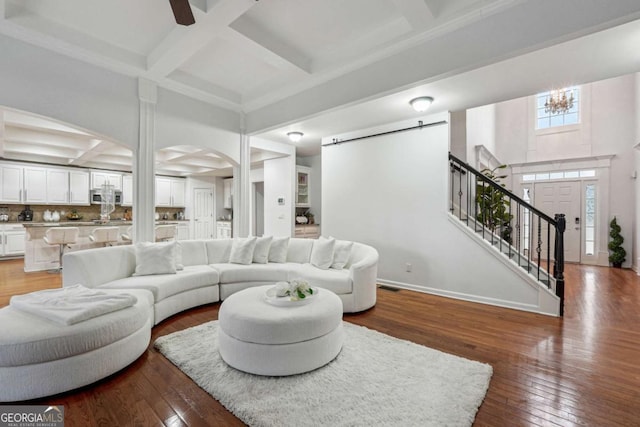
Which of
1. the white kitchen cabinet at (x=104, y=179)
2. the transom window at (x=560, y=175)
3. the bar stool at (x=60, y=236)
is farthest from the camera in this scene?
the white kitchen cabinet at (x=104, y=179)

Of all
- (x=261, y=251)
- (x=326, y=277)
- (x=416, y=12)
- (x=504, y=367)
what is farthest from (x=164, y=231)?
(x=504, y=367)

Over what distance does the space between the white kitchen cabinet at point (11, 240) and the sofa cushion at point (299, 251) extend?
7.49 m

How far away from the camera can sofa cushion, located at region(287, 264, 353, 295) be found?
3.46m

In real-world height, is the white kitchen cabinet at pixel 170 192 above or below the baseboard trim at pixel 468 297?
above

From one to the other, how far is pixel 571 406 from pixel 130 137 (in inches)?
206

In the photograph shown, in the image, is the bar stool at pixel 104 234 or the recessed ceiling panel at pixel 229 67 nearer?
the recessed ceiling panel at pixel 229 67

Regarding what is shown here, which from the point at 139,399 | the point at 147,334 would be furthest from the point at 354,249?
the point at 139,399

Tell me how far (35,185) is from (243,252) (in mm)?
7178

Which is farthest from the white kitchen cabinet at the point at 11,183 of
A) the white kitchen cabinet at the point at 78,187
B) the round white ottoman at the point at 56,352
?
the round white ottoman at the point at 56,352

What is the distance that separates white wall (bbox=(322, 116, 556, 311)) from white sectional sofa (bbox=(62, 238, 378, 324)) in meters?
1.03

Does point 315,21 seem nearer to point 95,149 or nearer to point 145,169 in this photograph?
point 145,169

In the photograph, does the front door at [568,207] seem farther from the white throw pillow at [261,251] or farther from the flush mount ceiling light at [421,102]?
the white throw pillow at [261,251]

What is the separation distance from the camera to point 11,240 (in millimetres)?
7117

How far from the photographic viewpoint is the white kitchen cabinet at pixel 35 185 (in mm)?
7363
